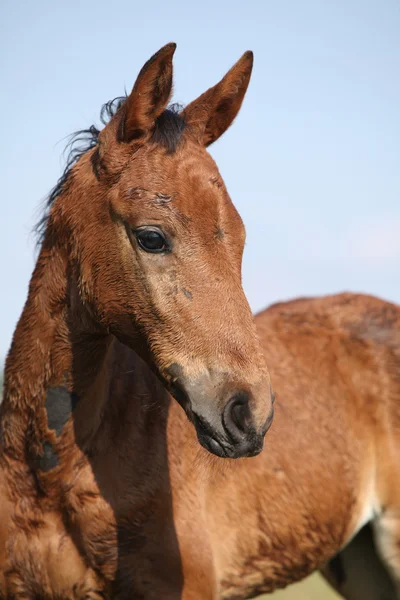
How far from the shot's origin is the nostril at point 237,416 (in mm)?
2877

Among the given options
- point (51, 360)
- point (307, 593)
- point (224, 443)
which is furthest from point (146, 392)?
point (307, 593)

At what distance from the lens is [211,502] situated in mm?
4051

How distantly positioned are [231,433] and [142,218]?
3.06 ft

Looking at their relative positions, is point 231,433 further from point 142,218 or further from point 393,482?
point 393,482

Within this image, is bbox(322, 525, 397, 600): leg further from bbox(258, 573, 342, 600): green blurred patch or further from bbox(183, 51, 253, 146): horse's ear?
bbox(183, 51, 253, 146): horse's ear

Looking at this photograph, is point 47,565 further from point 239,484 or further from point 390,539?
point 390,539

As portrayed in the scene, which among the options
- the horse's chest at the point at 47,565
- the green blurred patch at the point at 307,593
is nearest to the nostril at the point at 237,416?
the horse's chest at the point at 47,565

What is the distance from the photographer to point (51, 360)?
3566 millimetres

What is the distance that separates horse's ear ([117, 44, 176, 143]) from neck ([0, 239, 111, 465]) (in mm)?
649

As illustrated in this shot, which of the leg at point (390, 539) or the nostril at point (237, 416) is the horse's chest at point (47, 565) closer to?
the nostril at point (237, 416)

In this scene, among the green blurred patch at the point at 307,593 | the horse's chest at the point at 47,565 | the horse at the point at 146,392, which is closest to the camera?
the horse at the point at 146,392

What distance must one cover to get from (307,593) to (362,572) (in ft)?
10.8

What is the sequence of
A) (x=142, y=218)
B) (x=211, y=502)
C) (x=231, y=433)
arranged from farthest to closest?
(x=211, y=502)
(x=142, y=218)
(x=231, y=433)

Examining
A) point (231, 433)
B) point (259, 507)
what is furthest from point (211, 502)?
point (231, 433)
